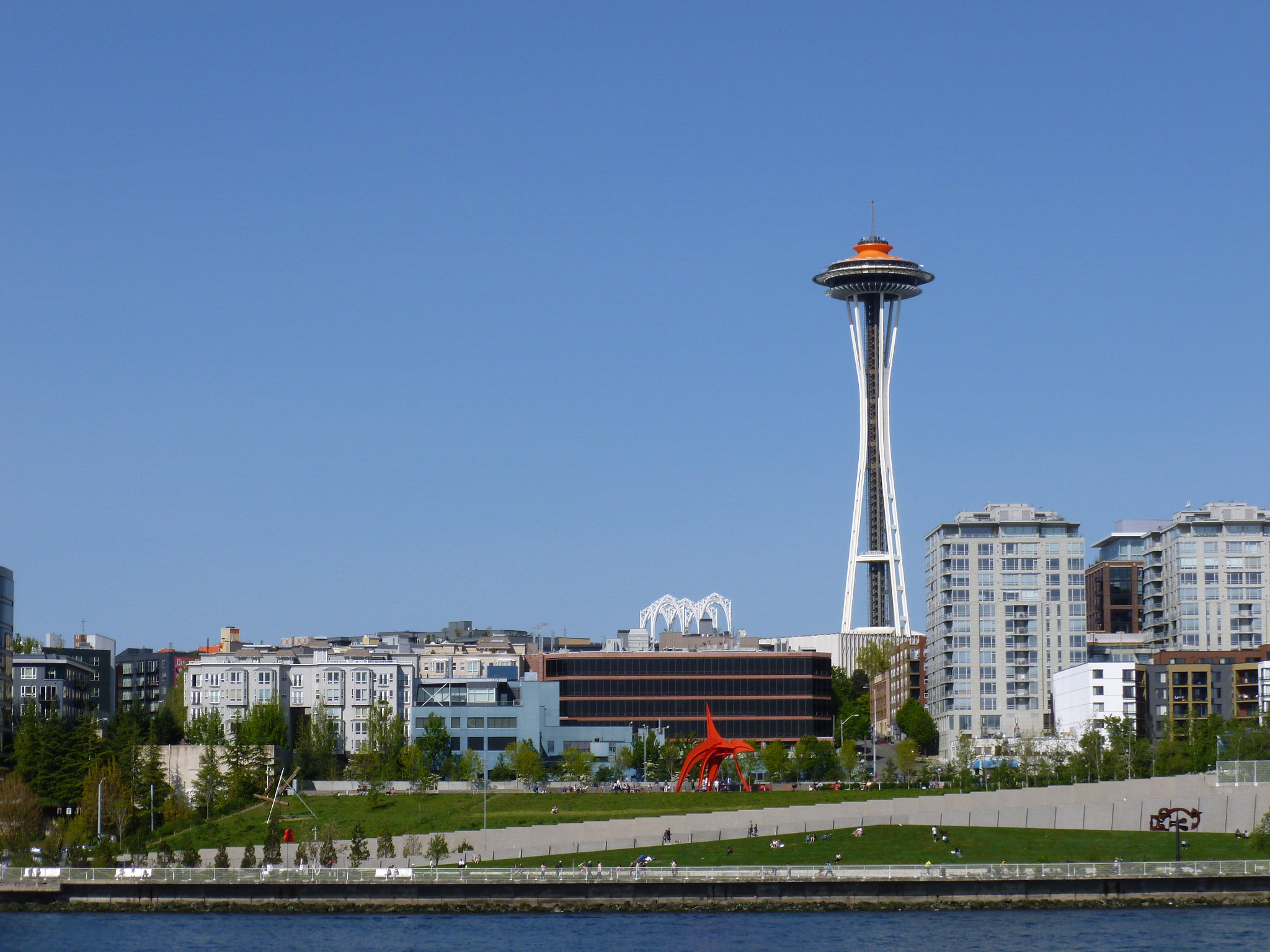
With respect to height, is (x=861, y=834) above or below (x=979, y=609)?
below

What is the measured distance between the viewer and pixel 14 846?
406ft

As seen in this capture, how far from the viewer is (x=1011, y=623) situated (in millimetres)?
198125

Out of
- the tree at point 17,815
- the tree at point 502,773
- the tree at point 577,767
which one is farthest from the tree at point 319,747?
the tree at point 17,815

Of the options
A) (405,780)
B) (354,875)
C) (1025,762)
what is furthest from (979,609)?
(354,875)

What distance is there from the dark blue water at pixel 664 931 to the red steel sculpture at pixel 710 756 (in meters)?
49.9

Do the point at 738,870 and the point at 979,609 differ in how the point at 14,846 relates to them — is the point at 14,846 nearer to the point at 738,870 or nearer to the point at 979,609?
the point at 738,870

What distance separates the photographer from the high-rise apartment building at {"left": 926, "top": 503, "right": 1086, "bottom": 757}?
197 meters

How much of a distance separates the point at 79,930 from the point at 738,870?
108ft

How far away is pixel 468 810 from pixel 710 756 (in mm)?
24870

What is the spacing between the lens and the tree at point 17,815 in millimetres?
124500

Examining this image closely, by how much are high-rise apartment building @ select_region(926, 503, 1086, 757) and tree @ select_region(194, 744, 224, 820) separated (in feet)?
253

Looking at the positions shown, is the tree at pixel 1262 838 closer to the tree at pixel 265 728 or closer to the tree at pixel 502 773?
the tree at pixel 502 773

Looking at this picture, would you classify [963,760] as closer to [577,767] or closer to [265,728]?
Answer: [577,767]

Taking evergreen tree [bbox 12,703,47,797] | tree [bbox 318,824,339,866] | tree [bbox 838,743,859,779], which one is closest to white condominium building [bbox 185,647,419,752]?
evergreen tree [bbox 12,703,47,797]
